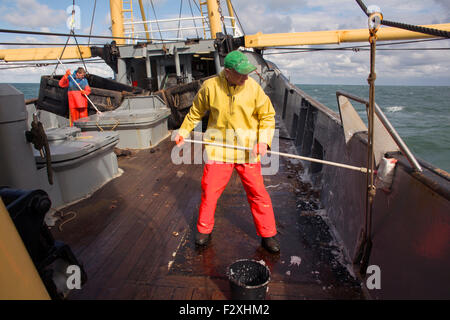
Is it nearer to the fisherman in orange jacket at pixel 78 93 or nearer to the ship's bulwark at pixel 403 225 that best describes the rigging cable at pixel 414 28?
the ship's bulwark at pixel 403 225

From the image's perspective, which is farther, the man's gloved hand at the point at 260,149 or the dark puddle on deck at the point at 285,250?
the man's gloved hand at the point at 260,149

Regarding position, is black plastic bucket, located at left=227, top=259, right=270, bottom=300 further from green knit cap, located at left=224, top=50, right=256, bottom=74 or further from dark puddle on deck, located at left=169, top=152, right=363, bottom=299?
green knit cap, located at left=224, top=50, right=256, bottom=74

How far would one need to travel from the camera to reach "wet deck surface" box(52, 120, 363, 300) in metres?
2.35

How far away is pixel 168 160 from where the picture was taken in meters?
5.80

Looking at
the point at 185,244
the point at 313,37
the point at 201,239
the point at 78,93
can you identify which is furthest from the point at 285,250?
the point at 313,37

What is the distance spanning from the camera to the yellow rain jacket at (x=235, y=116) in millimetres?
2533

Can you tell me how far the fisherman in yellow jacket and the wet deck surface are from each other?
12.0 inches

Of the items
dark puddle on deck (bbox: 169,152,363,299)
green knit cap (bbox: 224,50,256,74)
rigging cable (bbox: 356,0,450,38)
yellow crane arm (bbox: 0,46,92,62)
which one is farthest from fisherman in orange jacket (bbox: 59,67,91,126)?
rigging cable (bbox: 356,0,450,38)

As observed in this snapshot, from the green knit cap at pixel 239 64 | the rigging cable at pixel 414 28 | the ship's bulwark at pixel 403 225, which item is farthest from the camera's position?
the green knit cap at pixel 239 64

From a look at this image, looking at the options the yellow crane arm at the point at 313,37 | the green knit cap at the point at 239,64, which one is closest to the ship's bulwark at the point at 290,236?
the green knit cap at the point at 239,64

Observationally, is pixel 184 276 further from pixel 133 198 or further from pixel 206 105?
pixel 133 198

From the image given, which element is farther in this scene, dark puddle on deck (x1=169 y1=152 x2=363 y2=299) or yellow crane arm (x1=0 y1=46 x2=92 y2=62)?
yellow crane arm (x1=0 y1=46 x2=92 y2=62)
